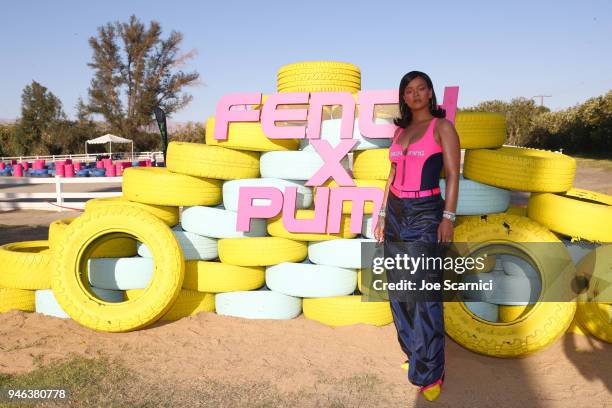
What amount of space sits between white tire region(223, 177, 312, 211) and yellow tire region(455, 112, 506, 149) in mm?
1586

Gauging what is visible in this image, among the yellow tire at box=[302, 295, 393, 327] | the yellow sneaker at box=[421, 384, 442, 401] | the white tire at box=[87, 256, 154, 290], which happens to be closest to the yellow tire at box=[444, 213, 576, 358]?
the yellow tire at box=[302, 295, 393, 327]

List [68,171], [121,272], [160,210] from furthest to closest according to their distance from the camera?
[68,171] → [160,210] → [121,272]

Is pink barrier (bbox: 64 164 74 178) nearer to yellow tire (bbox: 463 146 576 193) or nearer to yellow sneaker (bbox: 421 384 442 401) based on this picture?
yellow tire (bbox: 463 146 576 193)

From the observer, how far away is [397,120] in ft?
10.8

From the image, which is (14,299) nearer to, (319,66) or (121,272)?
(121,272)

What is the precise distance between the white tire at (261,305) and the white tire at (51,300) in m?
1.23

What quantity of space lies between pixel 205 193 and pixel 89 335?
1.71 meters

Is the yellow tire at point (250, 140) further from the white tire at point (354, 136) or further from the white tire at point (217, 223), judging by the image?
the white tire at point (217, 223)

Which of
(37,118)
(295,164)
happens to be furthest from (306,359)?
(37,118)

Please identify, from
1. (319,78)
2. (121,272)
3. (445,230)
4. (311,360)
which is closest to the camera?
(445,230)

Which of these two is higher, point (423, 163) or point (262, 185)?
point (423, 163)

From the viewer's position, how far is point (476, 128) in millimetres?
3957

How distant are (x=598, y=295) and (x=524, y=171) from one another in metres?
1.26

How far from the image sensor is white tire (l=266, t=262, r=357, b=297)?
13.6 feet
